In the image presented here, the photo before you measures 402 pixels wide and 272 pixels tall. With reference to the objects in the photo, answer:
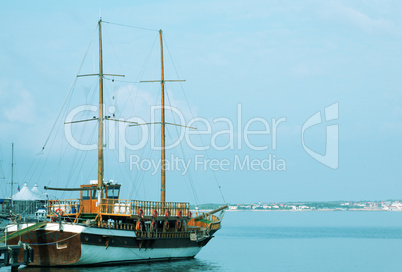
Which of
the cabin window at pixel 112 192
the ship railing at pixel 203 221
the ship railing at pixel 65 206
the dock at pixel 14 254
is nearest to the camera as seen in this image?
the dock at pixel 14 254

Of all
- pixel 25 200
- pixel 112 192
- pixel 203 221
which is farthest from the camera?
pixel 25 200

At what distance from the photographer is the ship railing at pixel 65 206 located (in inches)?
1930

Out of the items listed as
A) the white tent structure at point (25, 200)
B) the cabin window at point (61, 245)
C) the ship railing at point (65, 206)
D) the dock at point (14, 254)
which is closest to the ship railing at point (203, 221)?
the ship railing at point (65, 206)

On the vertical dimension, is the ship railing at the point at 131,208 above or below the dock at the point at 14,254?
above

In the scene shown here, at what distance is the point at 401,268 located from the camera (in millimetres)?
56875

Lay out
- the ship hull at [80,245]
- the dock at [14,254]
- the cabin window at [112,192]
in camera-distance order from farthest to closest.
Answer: the cabin window at [112,192]
the ship hull at [80,245]
the dock at [14,254]

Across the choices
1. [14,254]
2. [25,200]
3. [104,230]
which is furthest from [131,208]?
[25,200]

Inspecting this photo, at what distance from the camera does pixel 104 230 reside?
148 ft

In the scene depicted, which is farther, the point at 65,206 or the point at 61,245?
the point at 65,206

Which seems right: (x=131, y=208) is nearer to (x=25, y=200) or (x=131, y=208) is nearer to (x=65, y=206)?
(x=65, y=206)

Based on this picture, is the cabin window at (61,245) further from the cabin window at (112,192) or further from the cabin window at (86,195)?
the cabin window at (112,192)

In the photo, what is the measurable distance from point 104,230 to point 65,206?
563 cm

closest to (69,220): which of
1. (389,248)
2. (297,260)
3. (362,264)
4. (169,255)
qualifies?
(169,255)

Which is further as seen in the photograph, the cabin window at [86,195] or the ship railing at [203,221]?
the ship railing at [203,221]
